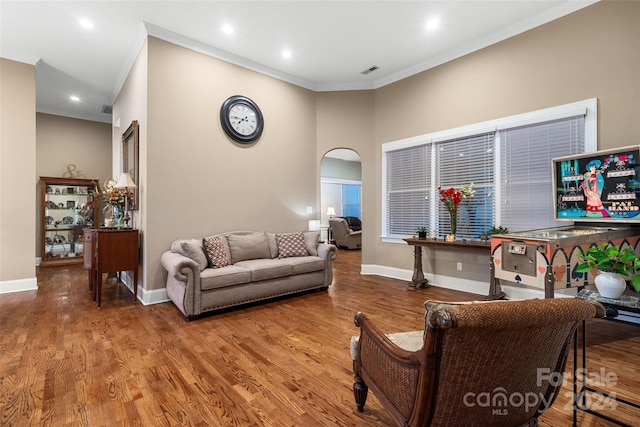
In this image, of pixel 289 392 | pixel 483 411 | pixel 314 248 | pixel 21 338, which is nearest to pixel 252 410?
pixel 289 392

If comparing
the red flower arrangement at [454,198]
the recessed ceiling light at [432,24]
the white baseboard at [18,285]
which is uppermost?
the recessed ceiling light at [432,24]

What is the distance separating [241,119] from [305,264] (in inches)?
97.6

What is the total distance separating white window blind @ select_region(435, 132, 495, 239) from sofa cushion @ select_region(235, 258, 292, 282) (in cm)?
256

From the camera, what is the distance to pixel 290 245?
467cm

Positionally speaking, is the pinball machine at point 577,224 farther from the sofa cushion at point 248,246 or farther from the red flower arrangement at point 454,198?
the sofa cushion at point 248,246

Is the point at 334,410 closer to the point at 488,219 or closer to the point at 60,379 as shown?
the point at 60,379

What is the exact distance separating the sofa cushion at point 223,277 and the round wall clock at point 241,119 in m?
2.10

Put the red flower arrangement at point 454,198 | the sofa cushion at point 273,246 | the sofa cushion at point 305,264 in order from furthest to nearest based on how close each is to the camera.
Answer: the sofa cushion at point 273,246 < the red flower arrangement at point 454,198 < the sofa cushion at point 305,264

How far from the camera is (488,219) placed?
432 centimetres

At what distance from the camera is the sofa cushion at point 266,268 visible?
385 centimetres

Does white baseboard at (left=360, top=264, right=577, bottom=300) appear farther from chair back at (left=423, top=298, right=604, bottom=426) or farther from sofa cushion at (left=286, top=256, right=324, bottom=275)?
chair back at (left=423, top=298, right=604, bottom=426)

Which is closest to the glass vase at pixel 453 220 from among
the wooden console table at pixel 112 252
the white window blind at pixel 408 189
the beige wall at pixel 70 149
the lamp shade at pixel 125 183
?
the white window blind at pixel 408 189

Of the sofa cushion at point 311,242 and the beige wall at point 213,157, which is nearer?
the beige wall at point 213,157

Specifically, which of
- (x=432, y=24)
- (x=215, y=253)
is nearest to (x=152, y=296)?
(x=215, y=253)
